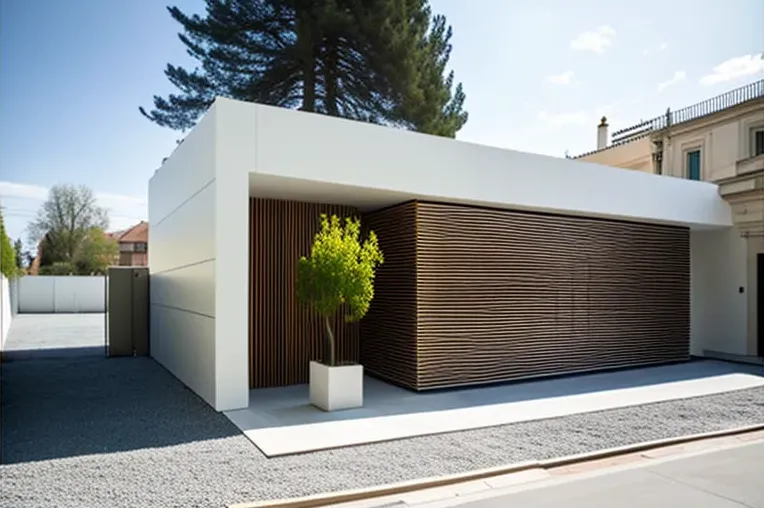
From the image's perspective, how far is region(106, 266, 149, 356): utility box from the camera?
37.7 feet

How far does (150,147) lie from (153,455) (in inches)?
484

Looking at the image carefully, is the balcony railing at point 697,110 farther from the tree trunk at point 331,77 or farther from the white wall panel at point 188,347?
the white wall panel at point 188,347

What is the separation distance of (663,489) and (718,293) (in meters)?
9.36

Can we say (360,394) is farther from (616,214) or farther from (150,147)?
(150,147)

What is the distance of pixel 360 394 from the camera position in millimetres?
6672

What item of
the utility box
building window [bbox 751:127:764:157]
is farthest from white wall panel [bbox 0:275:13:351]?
building window [bbox 751:127:764:157]

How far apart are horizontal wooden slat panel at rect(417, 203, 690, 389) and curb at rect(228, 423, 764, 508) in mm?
Result: 3035

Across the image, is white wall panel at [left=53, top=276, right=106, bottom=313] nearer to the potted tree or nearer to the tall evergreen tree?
the tall evergreen tree

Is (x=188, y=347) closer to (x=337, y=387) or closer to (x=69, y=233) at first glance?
(x=337, y=387)

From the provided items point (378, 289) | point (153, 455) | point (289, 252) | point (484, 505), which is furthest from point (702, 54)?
point (153, 455)

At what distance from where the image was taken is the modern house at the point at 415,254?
21.0 ft

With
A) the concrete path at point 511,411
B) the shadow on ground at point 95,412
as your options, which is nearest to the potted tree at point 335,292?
the concrete path at point 511,411

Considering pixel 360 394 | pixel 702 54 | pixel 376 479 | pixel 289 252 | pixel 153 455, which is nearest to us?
pixel 376 479

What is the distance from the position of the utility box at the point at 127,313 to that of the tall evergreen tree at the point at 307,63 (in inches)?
198
